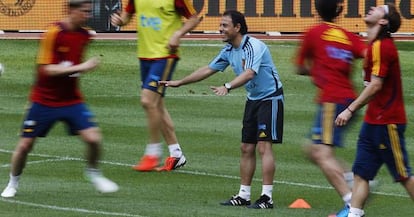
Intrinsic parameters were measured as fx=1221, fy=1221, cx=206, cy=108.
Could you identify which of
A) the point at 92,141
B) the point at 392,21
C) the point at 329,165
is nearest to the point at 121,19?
the point at 92,141

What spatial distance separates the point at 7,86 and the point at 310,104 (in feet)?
19.8

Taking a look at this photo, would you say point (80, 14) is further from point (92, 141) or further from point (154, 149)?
point (154, 149)

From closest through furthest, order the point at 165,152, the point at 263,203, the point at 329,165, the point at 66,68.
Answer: the point at 329,165 < the point at 66,68 < the point at 263,203 < the point at 165,152

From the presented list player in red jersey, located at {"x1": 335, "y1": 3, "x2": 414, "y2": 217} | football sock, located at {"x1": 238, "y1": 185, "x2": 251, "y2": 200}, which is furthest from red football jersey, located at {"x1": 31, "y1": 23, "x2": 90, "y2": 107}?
player in red jersey, located at {"x1": 335, "y1": 3, "x2": 414, "y2": 217}

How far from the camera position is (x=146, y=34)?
14492 millimetres

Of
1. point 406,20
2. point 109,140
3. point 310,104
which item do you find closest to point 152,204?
point 109,140

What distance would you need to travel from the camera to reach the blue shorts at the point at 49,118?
12.2 metres

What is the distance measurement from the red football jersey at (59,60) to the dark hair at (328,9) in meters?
2.47

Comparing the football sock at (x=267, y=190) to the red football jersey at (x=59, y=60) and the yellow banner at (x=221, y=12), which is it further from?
the yellow banner at (x=221, y=12)

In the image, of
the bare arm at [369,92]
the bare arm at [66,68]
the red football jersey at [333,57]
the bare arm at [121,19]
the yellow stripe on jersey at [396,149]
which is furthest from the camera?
the bare arm at [121,19]

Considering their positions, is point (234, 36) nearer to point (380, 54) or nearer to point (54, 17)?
point (380, 54)

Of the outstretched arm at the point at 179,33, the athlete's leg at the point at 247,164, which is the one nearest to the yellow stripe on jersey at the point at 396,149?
the athlete's leg at the point at 247,164

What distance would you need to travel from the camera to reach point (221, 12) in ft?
112

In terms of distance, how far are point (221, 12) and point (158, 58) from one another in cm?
1985
